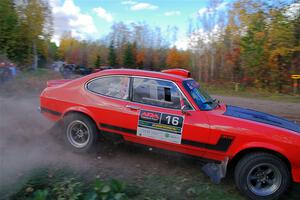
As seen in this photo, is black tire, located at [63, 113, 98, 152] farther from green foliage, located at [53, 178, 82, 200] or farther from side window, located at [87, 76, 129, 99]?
green foliage, located at [53, 178, 82, 200]

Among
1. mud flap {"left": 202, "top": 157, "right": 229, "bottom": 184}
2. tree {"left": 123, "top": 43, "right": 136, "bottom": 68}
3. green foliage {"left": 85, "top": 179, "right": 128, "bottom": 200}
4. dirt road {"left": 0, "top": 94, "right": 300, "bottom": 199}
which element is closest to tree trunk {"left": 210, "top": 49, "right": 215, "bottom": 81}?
tree {"left": 123, "top": 43, "right": 136, "bottom": 68}

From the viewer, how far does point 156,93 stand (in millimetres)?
5598

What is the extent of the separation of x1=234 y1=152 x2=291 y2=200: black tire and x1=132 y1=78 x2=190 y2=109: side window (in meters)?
1.32

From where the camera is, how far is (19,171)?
16.5 ft

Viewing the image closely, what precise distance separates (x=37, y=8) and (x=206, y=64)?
505 inches

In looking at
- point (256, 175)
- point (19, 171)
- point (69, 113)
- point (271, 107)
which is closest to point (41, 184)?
point (19, 171)

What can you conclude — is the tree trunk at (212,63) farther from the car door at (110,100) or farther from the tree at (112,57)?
the car door at (110,100)

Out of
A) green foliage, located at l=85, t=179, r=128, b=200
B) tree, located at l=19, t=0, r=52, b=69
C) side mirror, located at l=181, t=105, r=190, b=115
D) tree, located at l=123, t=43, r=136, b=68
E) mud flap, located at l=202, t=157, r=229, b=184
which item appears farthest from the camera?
tree, located at l=123, t=43, r=136, b=68

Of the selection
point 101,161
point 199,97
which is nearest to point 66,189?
point 101,161

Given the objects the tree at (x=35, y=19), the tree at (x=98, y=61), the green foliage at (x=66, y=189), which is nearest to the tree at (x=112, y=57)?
the tree at (x=98, y=61)

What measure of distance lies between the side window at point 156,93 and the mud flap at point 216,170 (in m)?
1.02

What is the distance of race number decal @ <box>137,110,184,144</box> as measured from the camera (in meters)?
5.23

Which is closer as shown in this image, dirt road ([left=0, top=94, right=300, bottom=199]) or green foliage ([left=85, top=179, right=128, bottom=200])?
green foliage ([left=85, top=179, right=128, bottom=200])

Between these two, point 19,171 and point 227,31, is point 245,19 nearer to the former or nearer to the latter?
point 227,31
